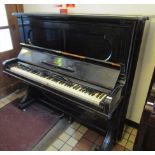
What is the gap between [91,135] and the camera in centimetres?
180

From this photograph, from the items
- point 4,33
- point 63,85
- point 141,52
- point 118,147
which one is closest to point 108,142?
point 118,147

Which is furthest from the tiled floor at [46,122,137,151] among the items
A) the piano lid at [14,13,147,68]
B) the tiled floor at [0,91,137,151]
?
the piano lid at [14,13,147,68]

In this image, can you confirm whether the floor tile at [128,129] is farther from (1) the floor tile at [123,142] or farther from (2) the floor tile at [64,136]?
(2) the floor tile at [64,136]

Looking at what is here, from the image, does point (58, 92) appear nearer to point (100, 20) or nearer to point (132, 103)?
point (100, 20)

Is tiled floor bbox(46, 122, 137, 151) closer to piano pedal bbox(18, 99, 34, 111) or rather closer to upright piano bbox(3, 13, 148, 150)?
upright piano bbox(3, 13, 148, 150)

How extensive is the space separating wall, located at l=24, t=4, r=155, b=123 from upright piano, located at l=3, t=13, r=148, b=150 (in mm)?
267

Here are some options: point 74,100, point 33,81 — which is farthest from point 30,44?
point 74,100

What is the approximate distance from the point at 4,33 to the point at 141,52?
6.14 ft

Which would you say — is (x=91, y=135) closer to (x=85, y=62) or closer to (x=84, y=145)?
(x=84, y=145)

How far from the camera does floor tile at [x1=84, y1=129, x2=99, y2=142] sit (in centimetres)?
175

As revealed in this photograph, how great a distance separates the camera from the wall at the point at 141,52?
1445 mm

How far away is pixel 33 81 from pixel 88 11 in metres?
0.97

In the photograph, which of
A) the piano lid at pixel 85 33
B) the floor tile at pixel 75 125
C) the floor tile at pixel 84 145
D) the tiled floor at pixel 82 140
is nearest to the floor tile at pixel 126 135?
the tiled floor at pixel 82 140

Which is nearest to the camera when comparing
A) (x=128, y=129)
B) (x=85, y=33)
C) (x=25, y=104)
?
(x=85, y=33)
